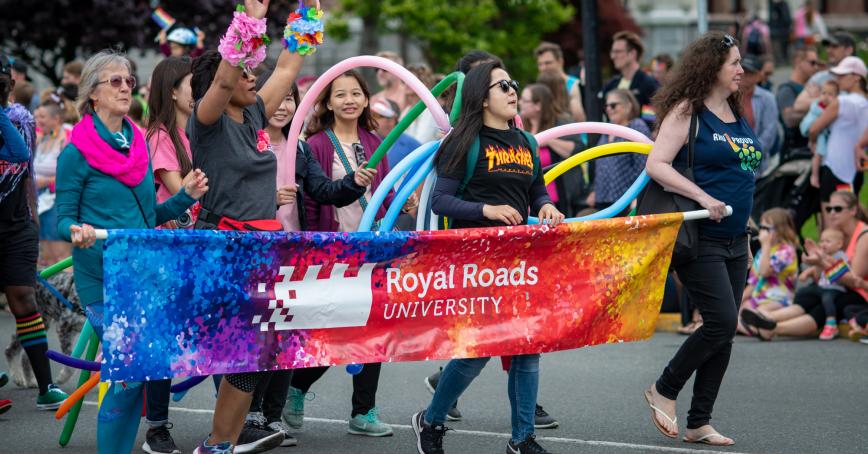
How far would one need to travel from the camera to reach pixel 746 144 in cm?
665

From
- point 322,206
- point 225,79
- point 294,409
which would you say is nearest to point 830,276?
point 322,206

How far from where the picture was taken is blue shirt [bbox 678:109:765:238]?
6586mm

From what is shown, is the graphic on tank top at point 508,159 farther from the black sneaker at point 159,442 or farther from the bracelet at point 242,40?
the black sneaker at point 159,442

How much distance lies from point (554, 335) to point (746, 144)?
4.68ft

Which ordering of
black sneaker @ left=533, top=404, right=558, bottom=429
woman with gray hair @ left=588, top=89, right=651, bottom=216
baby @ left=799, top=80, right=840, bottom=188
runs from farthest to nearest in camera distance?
baby @ left=799, top=80, right=840, bottom=188 < woman with gray hair @ left=588, top=89, right=651, bottom=216 < black sneaker @ left=533, top=404, right=558, bottom=429

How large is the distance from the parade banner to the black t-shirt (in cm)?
24

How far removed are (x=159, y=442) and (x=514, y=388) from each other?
183 cm

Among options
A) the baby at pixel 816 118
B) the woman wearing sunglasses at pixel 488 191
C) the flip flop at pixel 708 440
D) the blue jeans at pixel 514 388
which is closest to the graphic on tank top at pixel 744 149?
the woman wearing sunglasses at pixel 488 191

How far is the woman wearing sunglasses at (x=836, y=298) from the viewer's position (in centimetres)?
1059

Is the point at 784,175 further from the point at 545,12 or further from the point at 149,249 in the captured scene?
the point at 545,12

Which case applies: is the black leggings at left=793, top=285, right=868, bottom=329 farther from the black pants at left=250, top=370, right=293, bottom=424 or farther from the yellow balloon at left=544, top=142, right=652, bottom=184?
the black pants at left=250, top=370, right=293, bottom=424

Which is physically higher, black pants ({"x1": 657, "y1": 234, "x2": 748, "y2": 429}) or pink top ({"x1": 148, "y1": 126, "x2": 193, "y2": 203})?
pink top ({"x1": 148, "y1": 126, "x2": 193, "y2": 203})

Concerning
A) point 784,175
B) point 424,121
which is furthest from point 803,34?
point 424,121

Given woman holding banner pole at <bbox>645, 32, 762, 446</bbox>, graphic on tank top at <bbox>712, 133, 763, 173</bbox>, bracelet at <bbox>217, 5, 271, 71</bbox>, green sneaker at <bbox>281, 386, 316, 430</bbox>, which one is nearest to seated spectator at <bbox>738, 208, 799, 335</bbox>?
woman holding banner pole at <bbox>645, 32, 762, 446</bbox>
